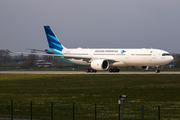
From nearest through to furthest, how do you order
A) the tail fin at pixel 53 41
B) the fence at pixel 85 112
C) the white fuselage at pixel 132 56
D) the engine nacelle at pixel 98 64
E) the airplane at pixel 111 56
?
the fence at pixel 85 112 → the white fuselage at pixel 132 56 → the airplane at pixel 111 56 → the engine nacelle at pixel 98 64 → the tail fin at pixel 53 41

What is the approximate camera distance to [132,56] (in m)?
60.9

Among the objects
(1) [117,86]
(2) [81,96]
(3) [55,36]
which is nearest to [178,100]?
(2) [81,96]

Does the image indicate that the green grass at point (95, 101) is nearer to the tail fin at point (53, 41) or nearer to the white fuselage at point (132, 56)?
the white fuselage at point (132, 56)

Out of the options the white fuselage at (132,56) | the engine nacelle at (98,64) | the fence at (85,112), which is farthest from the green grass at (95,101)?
the white fuselage at (132,56)

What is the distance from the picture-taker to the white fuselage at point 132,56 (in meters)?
59.3

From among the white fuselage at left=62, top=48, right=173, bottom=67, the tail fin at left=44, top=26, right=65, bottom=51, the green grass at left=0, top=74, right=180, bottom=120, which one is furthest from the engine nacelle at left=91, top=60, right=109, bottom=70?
the green grass at left=0, top=74, right=180, bottom=120

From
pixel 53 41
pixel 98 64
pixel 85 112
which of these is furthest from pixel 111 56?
pixel 85 112

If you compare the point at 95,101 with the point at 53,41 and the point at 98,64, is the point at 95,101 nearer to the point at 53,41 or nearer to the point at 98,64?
the point at 98,64

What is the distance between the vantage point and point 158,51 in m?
59.8

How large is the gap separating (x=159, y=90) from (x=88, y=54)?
Result: 3265 centimetres

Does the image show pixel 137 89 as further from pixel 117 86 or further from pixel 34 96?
pixel 34 96

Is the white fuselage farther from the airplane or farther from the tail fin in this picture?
the tail fin

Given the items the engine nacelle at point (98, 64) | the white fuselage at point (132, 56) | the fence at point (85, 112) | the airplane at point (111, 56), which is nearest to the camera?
the fence at point (85, 112)

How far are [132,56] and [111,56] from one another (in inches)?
178
